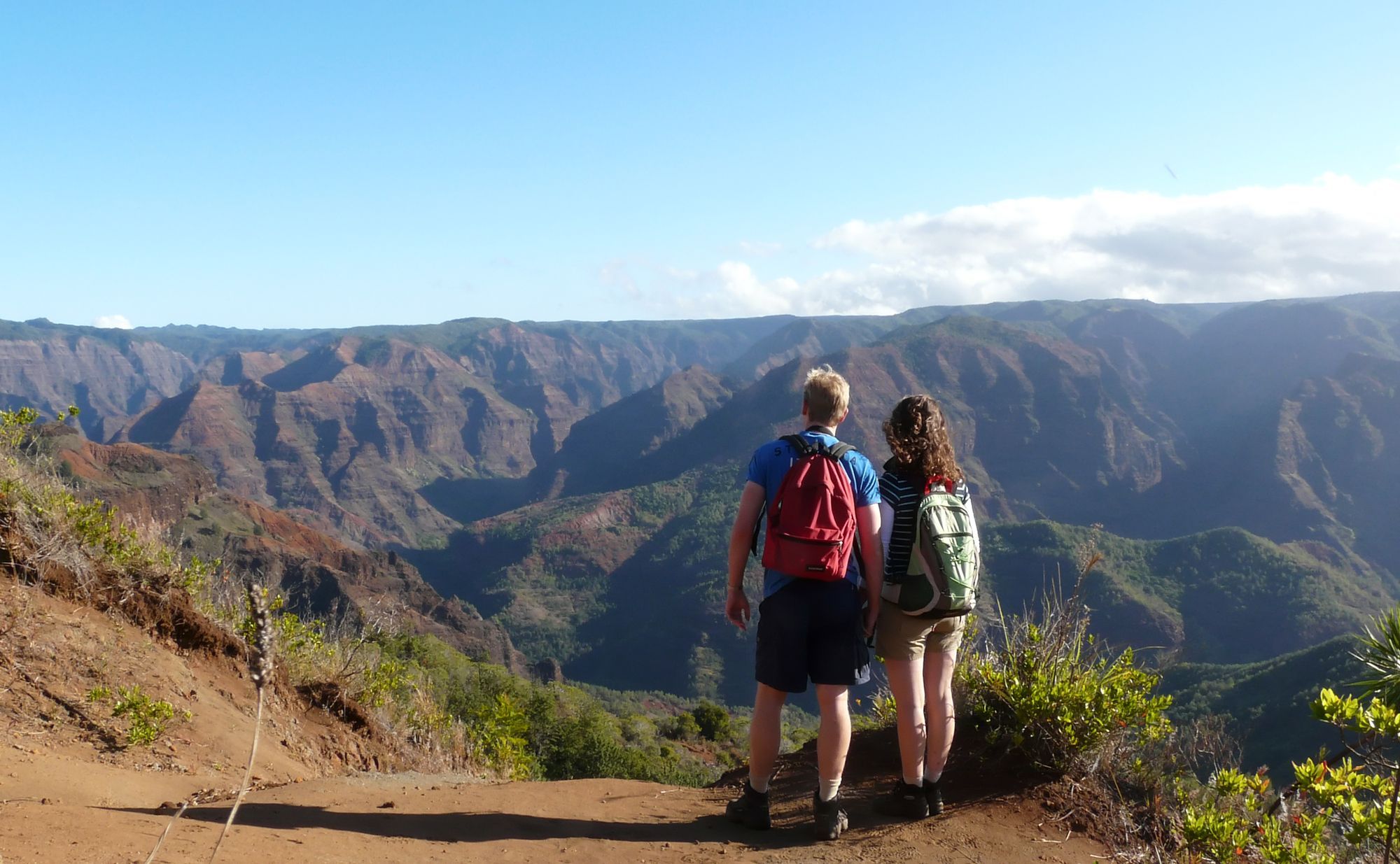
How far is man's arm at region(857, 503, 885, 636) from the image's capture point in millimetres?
3857

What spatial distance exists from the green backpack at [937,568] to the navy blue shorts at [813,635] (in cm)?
26

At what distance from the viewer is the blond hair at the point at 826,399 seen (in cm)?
392

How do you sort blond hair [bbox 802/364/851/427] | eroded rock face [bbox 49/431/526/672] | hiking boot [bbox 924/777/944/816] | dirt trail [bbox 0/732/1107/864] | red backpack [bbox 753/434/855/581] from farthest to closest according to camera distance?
eroded rock face [bbox 49/431/526/672]
hiking boot [bbox 924/777/944/816]
blond hair [bbox 802/364/851/427]
red backpack [bbox 753/434/855/581]
dirt trail [bbox 0/732/1107/864]

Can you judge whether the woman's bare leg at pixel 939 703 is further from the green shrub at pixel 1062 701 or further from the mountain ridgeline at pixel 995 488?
the mountain ridgeline at pixel 995 488

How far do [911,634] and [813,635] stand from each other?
1.55 ft

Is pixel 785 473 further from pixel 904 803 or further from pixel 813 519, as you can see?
pixel 904 803

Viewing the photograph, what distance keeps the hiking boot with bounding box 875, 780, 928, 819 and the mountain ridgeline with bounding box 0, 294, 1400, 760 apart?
60047 millimetres

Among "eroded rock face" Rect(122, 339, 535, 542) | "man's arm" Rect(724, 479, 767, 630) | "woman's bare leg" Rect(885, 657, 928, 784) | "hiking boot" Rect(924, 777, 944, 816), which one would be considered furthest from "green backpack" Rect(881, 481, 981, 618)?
"eroded rock face" Rect(122, 339, 535, 542)

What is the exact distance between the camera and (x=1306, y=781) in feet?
10.8

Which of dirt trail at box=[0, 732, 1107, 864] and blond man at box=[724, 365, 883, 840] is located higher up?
blond man at box=[724, 365, 883, 840]

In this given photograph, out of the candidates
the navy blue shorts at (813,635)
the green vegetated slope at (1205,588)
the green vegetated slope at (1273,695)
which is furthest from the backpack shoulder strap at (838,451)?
the green vegetated slope at (1205,588)

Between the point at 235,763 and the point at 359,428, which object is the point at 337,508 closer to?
the point at 359,428

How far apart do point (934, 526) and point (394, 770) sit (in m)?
4.22

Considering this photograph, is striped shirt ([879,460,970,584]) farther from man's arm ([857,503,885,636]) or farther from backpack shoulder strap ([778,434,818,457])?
backpack shoulder strap ([778,434,818,457])
